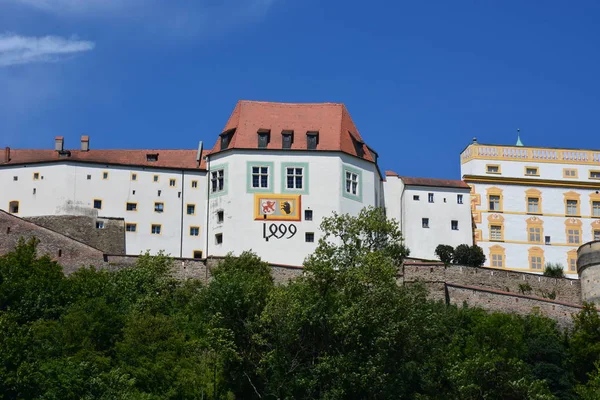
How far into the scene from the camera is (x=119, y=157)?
275 feet

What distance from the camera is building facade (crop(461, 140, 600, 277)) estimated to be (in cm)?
8562

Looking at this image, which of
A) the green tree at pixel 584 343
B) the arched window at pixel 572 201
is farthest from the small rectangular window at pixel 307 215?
the arched window at pixel 572 201

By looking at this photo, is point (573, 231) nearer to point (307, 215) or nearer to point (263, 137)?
point (307, 215)

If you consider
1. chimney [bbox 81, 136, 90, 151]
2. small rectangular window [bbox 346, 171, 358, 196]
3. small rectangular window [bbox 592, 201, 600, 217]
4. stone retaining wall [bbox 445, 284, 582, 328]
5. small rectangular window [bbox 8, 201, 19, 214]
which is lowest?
stone retaining wall [bbox 445, 284, 582, 328]

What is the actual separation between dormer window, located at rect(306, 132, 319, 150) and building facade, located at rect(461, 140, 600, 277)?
11.9m

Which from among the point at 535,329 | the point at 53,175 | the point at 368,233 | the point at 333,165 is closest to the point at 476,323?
the point at 535,329

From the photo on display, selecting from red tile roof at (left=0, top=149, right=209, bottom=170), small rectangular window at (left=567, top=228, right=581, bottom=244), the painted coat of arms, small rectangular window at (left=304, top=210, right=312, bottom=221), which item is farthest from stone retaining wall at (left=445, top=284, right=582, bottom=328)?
red tile roof at (left=0, top=149, right=209, bottom=170)

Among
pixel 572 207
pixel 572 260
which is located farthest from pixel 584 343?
pixel 572 207

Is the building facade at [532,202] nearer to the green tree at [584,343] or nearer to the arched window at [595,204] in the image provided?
the arched window at [595,204]

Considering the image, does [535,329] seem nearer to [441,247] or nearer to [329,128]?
[441,247]

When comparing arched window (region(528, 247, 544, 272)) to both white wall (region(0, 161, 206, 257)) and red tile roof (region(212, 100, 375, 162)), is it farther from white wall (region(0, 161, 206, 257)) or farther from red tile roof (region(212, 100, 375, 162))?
white wall (region(0, 161, 206, 257))

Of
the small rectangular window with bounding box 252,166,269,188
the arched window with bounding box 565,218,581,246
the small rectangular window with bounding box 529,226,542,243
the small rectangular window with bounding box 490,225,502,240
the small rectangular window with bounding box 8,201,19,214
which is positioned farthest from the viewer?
the arched window with bounding box 565,218,581,246

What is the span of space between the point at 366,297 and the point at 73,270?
2202 centimetres

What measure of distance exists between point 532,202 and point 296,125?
1698cm
